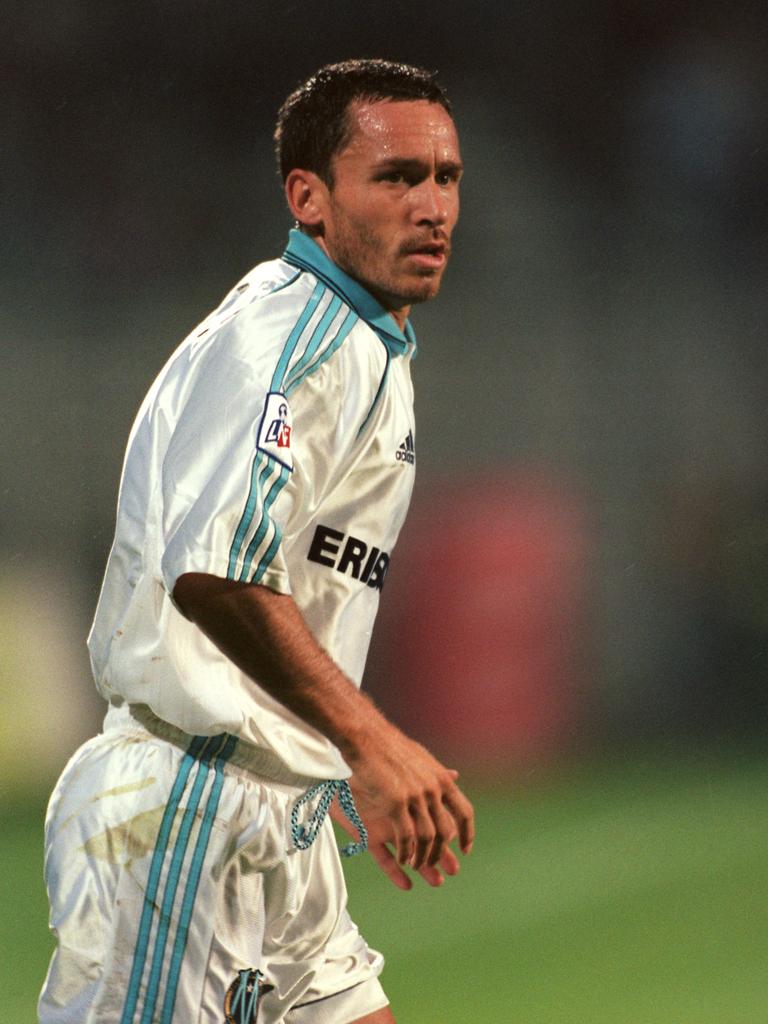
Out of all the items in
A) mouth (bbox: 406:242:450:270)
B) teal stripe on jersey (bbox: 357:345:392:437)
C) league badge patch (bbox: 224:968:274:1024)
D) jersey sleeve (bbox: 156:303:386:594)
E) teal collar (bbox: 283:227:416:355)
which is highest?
mouth (bbox: 406:242:450:270)

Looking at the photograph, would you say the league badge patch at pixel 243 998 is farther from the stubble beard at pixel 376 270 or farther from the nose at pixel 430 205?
the nose at pixel 430 205

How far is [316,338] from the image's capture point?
1948 mm

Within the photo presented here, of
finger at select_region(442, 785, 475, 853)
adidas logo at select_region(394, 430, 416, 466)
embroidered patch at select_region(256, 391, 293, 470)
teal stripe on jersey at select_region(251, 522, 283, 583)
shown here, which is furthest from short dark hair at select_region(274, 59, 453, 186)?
finger at select_region(442, 785, 475, 853)

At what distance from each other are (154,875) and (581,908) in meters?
3.51

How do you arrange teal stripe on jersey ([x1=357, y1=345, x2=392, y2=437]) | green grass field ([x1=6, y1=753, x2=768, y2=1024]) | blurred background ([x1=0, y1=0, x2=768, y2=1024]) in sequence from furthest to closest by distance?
blurred background ([x1=0, y1=0, x2=768, y2=1024]) < green grass field ([x1=6, y1=753, x2=768, y2=1024]) < teal stripe on jersey ([x1=357, y1=345, x2=392, y2=437])

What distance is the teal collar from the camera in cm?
211

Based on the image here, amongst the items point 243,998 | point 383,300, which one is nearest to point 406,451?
point 383,300

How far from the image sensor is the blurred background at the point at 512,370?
666cm

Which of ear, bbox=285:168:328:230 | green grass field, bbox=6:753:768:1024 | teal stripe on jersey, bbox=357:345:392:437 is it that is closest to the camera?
teal stripe on jersey, bbox=357:345:392:437

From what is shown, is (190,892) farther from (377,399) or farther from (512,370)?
(512,370)

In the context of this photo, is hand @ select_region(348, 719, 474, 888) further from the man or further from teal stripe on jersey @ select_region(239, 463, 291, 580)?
teal stripe on jersey @ select_region(239, 463, 291, 580)

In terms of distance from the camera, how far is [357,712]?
179 cm

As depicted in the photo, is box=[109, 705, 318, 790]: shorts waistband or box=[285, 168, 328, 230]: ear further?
box=[285, 168, 328, 230]: ear

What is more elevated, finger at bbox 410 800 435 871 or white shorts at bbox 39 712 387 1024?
finger at bbox 410 800 435 871
